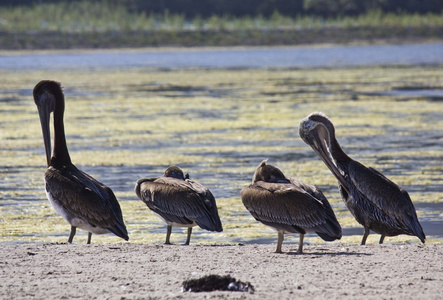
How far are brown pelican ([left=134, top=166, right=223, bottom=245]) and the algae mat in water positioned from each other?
622 mm

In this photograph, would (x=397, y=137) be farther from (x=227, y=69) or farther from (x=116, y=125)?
(x=227, y=69)

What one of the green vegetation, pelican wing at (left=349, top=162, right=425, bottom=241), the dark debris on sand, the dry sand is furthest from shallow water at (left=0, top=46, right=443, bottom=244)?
the green vegetation

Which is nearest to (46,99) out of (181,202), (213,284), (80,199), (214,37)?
(80,199)

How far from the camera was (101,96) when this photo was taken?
26.2m

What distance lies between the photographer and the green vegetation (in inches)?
2283

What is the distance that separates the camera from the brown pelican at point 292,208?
6.46 meters

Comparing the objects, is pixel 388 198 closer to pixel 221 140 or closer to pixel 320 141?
pixel 320 141

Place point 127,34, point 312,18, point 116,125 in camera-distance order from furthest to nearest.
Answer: point 312,18, point 127,34, point 116,125

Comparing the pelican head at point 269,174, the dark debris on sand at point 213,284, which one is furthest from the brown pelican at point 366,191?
the dark debris on sand at point 213,284

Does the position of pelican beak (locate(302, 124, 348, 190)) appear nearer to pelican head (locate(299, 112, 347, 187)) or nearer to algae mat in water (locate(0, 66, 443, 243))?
pelican head (locate(299, 112, 347, 187))

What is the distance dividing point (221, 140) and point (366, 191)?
8325mm

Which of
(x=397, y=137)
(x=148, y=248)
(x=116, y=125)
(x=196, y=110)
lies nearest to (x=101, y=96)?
(x=196, y=110)

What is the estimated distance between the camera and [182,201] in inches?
277

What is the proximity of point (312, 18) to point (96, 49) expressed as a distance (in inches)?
1185
